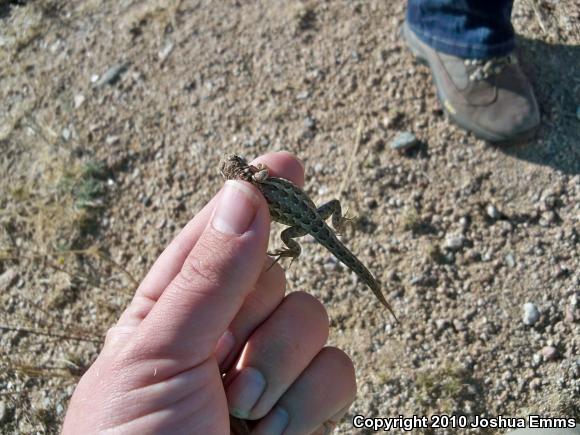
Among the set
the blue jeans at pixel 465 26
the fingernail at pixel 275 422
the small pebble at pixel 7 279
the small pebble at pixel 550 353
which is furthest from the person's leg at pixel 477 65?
the small pebble at pixel 7 279

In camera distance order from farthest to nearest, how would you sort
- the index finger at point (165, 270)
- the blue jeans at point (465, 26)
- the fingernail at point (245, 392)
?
the blue jeans at point (465, 26) → the index finger at point (165, 270) → the fingernail at point (245, 392)

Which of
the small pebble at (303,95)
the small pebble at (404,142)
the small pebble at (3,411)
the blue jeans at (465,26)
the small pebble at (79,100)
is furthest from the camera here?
the small pebble at (79,100)

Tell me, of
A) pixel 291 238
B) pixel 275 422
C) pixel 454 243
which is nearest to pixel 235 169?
pixel 291 238

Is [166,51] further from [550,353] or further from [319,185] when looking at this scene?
[550,353]

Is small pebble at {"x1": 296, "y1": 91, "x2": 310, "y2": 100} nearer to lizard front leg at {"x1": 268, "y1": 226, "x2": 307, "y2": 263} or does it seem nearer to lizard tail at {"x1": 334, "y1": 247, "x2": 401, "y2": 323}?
lizard front leg at {"x1": 268, "y1": 226, "x2": 307, "y2": 263}

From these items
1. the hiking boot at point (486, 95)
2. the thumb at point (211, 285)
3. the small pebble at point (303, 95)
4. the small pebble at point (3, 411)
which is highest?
the thumb at point (211, 285)

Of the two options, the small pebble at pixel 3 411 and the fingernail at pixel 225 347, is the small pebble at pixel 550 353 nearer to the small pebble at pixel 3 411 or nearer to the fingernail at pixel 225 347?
the fingernail at pixel 225 347
